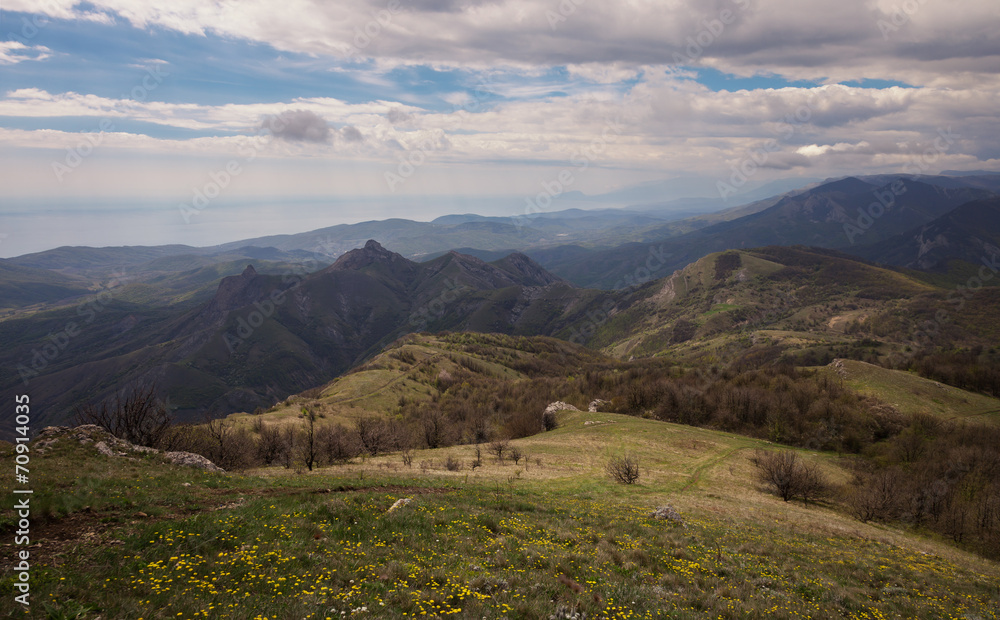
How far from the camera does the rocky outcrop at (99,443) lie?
1086 inches

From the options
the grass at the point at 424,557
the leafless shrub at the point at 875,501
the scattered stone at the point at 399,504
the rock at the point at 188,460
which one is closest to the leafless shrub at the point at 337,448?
the rock at the point at 188,460

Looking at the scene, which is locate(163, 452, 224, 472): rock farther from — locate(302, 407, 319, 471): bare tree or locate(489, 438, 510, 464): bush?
locate(489, 438, 510, 464): bush

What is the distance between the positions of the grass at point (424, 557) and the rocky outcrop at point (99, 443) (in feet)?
4.22

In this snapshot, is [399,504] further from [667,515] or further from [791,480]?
[791,480]

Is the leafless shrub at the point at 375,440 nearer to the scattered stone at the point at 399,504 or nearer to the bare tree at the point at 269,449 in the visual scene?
the bare tree at the point at 269,449

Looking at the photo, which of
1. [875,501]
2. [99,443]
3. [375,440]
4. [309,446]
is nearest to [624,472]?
[875,501]

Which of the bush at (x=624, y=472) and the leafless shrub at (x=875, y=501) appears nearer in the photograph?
the leafless shrub at (x=875, y=501)

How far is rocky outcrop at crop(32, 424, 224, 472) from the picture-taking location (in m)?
27.6

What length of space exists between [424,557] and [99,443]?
27.7 metres

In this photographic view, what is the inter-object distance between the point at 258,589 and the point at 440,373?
168903 mm

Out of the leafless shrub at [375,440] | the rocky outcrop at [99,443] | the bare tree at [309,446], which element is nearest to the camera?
the rocky outcrop at [99,443]

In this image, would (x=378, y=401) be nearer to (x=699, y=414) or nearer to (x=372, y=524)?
(x=699, y=414)

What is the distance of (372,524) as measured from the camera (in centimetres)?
1817

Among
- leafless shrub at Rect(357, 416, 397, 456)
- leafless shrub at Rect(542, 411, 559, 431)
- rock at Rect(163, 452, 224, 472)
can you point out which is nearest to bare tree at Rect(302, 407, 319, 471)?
leafless shrub at Rect(357, 416, 397, 456)
